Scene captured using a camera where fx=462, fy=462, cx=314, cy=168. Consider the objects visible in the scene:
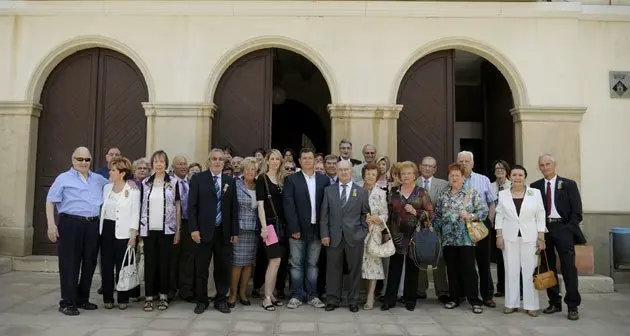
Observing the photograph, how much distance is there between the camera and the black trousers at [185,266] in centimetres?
555

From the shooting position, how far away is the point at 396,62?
7.89 m

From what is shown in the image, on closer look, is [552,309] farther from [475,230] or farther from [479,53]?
[479,53]

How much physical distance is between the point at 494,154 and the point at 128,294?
25.4ft

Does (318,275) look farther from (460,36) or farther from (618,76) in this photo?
(618,76)

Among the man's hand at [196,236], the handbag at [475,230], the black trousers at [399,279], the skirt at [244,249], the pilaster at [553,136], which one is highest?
the pilaster at [553,136]

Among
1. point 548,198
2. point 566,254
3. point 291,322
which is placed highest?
point 548,198

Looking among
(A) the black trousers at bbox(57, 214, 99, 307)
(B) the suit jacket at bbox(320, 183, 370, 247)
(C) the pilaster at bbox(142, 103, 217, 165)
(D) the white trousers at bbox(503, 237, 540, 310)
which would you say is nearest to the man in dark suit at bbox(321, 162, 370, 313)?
(B) the suit jacket at bbox(320, 183, 370, 247)

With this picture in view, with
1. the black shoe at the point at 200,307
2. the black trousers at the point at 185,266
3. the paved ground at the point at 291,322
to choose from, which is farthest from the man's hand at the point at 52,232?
the black shoe at the point at 200,307

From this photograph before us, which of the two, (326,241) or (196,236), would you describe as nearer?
(196,236)

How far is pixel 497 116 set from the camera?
9.83m

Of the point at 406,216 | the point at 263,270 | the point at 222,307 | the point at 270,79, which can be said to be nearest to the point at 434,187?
the point at 406,216

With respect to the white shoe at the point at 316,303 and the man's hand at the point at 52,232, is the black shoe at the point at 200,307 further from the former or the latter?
the man's hand at the point at 52,232

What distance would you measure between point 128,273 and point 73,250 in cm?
65

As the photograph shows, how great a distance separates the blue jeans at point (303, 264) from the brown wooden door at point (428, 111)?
314 centimetres
